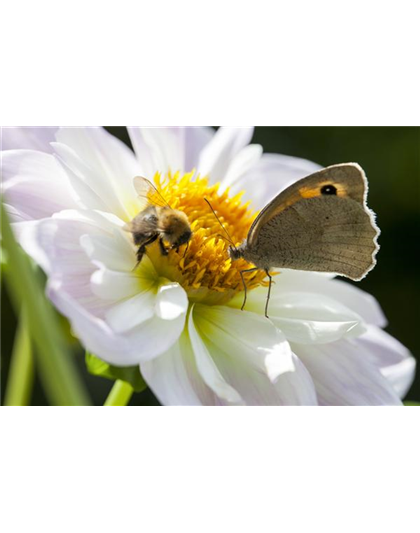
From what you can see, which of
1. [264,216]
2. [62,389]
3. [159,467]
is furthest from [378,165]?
[62,389]

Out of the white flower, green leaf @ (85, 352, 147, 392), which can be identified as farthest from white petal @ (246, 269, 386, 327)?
green leaf @ (85, 352, 147, 392)

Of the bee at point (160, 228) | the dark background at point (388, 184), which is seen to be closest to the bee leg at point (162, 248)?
the bee at point (160, 228)

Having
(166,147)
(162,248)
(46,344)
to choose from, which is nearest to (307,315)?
(162,248)

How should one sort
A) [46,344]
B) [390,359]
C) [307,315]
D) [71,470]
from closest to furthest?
[46,344]
[71,470]
[307,315]
[390,359]

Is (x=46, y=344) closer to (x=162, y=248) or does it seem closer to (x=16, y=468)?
(x=16, y=468)

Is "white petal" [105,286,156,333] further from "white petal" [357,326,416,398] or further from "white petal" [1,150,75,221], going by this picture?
"white petal" [357,326,416,398]

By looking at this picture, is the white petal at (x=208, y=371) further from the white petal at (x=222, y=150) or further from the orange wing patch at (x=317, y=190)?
the white petal at (x=222, y=150)

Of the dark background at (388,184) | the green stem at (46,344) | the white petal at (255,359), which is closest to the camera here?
the green stem at (46,344)
